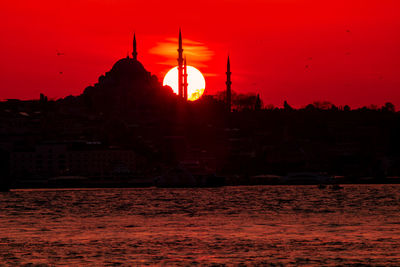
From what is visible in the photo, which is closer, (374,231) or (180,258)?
(180,258)

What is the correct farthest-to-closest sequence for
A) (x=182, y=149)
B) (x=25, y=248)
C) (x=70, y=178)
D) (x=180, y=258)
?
1. (x=182, y=149)
2. (x=70, y=178)
3. (x=25, y=248)
4. (x=180, y=258)

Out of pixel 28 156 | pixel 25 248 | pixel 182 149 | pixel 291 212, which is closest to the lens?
pixel 25 248

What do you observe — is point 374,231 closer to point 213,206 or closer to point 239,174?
point 213,206

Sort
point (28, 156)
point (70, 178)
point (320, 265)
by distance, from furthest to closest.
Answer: point (28, 156), point (70, 178), point (320, 265)

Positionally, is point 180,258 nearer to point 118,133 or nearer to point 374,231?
point 374,231

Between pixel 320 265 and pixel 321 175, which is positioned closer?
pixel 320 265

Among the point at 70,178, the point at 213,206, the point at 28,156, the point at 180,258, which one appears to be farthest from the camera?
the point at 28,156

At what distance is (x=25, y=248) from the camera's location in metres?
38.4

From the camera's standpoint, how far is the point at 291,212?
62.4m

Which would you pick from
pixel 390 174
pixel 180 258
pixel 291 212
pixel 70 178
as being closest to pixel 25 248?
pixel 180 258

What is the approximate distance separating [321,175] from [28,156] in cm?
4943

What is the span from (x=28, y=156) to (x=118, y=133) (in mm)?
38648

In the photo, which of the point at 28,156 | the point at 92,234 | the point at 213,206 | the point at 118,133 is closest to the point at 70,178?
the point at 28,156

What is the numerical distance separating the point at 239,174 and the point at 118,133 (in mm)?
39113
